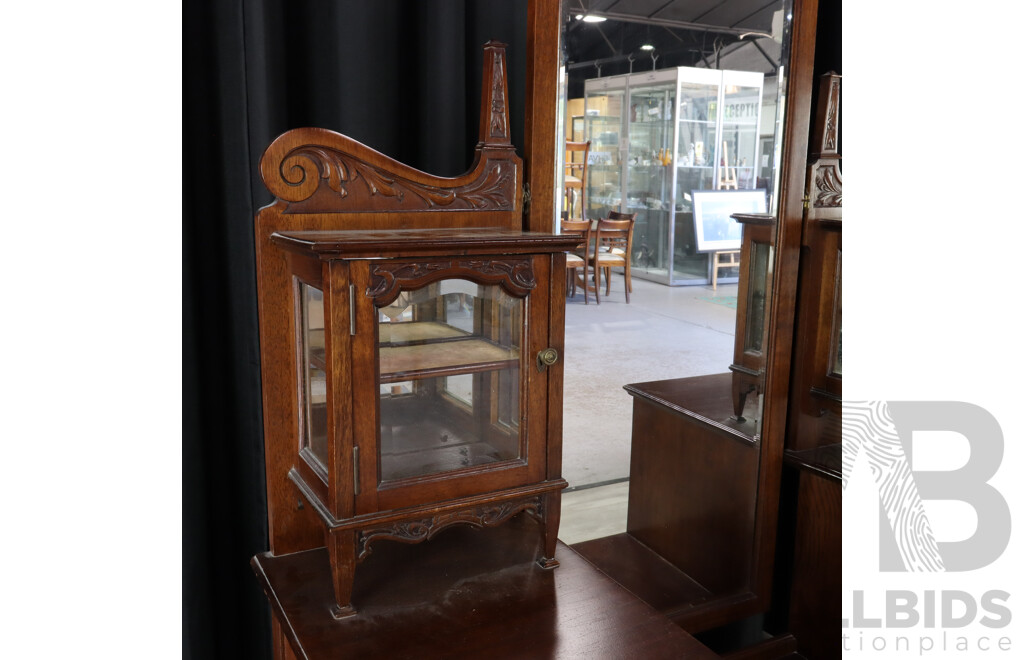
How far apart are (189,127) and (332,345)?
0.53 m

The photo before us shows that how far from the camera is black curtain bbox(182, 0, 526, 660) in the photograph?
55.2 inches

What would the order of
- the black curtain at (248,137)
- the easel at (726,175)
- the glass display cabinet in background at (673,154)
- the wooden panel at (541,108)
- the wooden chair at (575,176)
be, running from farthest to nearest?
the easel at (726,175) → the glass display cabinet in background at (673,154) → the wooden chair at (575,176) → the wooden panel at (541,108) → the black curtain at (248,137)

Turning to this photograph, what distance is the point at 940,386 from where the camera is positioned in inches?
76.5

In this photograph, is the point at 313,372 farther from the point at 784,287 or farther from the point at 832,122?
the point at 832,122

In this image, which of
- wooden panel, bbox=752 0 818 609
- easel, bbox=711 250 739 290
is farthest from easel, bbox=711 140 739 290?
wooden panel, bbox=752 0 818 609

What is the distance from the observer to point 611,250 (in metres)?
1.78

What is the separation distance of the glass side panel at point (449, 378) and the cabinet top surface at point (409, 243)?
0.22ft

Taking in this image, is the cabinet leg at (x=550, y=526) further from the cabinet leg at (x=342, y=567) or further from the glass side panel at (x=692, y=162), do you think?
the glass side panel at (x=692, y=162)

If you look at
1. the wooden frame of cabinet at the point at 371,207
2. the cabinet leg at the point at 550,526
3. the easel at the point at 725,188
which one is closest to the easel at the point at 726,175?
the easel at the point at 725,188

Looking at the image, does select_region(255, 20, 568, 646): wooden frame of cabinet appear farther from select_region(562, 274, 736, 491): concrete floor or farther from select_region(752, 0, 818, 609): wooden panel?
select_region(752, 0, 818, 609): wooden panel

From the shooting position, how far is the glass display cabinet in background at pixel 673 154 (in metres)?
1.72

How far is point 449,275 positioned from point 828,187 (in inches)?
42.9

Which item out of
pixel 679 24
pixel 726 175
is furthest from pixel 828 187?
pixel 679 24
